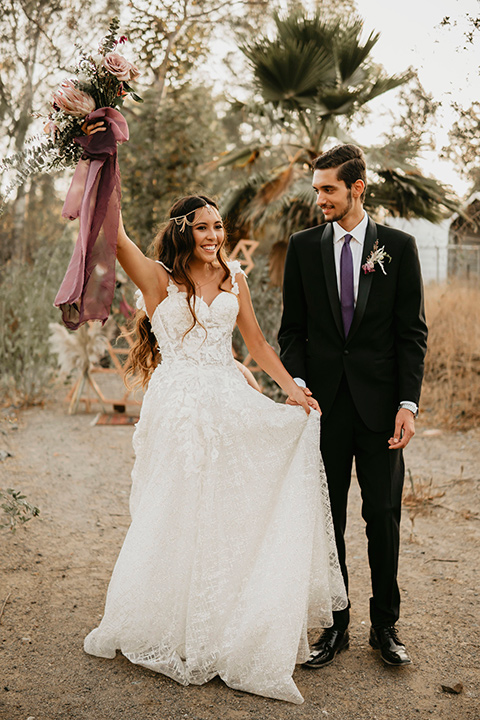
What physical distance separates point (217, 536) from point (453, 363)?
7.38 meters

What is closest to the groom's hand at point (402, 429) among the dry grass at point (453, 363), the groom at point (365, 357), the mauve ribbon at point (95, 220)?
the groom at point (365, 357)

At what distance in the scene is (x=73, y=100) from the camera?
273cm

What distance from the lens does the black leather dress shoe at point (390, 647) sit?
3.17 metres

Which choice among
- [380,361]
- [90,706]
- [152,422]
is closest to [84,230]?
[152,422]

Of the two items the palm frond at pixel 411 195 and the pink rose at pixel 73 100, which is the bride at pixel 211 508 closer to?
the pink rose at pixel 73 100

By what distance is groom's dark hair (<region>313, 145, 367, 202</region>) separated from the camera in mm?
3080

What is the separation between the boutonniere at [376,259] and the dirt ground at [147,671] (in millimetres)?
1889

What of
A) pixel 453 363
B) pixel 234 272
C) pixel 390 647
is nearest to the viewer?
pixel 390 647

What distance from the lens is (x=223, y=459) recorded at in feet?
10.5

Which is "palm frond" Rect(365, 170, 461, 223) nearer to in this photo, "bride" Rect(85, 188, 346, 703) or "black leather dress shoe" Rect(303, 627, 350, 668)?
"bride" Rect(85, 188, 346, 703)

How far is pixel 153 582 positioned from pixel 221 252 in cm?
166

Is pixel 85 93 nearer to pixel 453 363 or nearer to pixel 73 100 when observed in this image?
pixel 73 100

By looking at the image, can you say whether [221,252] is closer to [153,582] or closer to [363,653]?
[153,582]

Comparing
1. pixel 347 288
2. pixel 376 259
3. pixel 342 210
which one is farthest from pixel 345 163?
pixel 347 288
